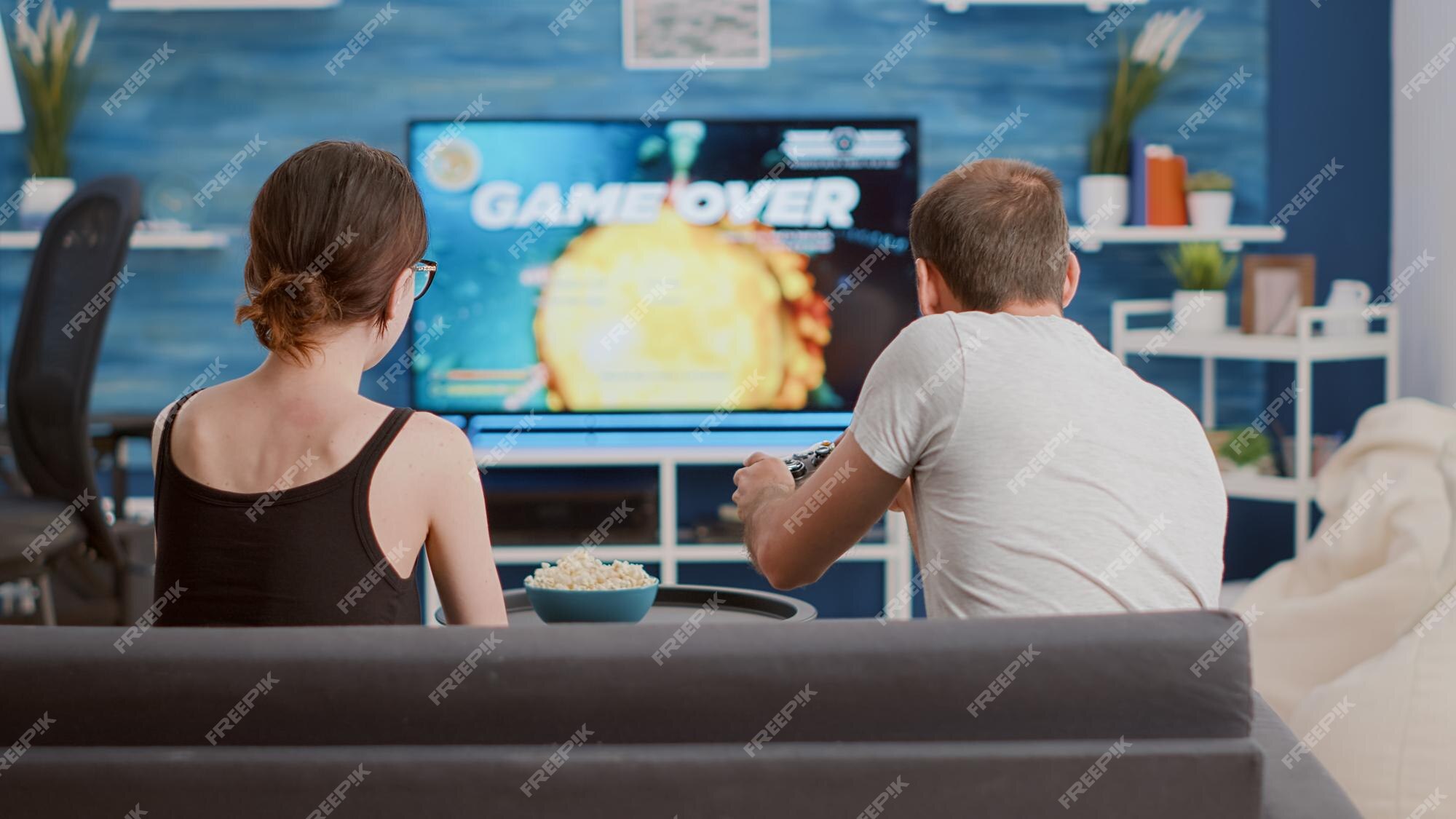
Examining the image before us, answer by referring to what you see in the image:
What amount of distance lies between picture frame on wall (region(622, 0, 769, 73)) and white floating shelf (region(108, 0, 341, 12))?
2.93 feet

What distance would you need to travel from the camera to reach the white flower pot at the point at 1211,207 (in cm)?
398

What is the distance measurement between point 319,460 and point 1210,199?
3.27 meters

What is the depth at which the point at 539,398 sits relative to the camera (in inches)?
160

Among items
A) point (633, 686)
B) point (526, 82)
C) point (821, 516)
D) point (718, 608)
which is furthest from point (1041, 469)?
point (526, 82)

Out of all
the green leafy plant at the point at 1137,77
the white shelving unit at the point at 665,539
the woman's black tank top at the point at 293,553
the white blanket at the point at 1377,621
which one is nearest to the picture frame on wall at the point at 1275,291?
the green leafy plant at the point at 1137,77

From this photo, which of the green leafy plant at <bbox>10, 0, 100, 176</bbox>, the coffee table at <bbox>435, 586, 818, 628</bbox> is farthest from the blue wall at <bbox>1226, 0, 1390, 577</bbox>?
the green leafy plant at <bbox>10, 0, 100, 176</bbox>

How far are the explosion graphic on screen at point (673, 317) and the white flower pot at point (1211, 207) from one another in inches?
43.9

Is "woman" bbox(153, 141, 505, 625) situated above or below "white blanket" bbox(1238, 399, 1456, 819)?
above

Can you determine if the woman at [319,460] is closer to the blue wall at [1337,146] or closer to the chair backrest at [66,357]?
the chair backrest at [66,357]

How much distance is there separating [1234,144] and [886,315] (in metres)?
1.21

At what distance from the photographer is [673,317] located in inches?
159

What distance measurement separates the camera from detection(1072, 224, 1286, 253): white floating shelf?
12.9 ft

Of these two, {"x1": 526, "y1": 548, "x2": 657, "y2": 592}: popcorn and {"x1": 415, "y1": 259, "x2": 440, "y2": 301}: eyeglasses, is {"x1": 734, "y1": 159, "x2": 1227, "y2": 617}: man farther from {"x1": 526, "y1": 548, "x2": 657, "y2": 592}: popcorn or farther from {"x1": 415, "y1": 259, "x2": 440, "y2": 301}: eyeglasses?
{"x1": 415, "y1": 259, "x2": 440, "y2": 301}: eyeglasses

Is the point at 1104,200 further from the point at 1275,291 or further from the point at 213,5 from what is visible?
the point at 213,5
